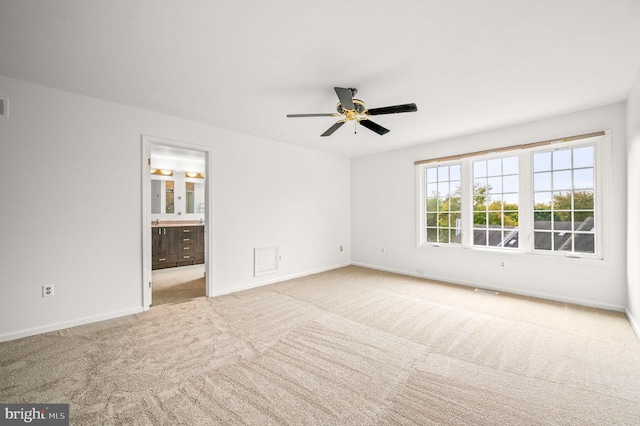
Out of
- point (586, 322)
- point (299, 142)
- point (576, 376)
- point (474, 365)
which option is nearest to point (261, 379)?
point (474, 365)

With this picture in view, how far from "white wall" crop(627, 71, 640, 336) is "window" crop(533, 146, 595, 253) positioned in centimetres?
49

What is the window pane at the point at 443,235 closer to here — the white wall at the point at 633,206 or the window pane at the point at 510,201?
the window pane at the point at 510,201

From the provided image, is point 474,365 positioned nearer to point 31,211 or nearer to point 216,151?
point 216,151

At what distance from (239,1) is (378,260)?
515 centimetres

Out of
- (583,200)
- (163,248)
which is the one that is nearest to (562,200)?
(583,200)

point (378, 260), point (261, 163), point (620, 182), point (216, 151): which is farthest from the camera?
point (378, 260)

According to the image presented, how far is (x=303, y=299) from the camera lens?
3.87 metres

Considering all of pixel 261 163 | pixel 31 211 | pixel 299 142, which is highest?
pixel 299 142

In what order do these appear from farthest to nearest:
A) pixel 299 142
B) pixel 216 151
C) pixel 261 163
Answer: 1. pixel 299 142
2. pixel 261 163
3. pixel 216 151

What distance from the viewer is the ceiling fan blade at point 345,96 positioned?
2.34 metres

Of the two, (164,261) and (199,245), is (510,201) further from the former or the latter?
(164,261)

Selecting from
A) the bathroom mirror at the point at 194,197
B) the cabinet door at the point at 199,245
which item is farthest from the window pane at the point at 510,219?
the bathroom mirror at the point at 194,197

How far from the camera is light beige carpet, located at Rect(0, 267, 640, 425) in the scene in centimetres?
168

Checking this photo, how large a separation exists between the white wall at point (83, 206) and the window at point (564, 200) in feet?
14.9
